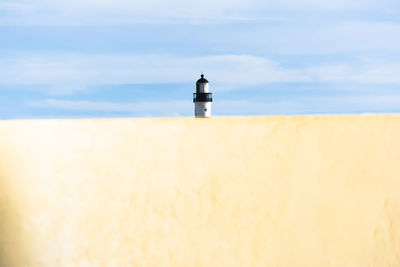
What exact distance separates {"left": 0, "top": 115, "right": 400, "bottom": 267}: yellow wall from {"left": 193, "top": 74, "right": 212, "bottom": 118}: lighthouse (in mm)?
16816

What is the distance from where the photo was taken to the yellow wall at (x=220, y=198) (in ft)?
11.6

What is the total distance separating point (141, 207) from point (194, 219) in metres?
0.36

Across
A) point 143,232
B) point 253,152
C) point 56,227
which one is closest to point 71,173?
point 56,227

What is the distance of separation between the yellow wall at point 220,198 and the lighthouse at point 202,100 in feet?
55.2

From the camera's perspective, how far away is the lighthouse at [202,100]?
20.7 meters

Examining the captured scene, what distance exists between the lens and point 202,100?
2108 centimetres

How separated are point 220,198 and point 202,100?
57.6 ft

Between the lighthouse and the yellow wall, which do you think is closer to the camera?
the yellow wall

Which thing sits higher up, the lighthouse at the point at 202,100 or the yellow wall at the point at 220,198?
the lighthouse at the point at 202,100

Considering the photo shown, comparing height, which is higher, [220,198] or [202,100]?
[202,100]

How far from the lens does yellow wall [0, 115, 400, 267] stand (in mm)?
3549

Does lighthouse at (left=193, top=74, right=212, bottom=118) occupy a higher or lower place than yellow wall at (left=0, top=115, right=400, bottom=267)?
higher

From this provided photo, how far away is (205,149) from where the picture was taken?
3678 mm

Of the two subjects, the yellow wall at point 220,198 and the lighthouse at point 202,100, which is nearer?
the yellow wall at point 220,198
